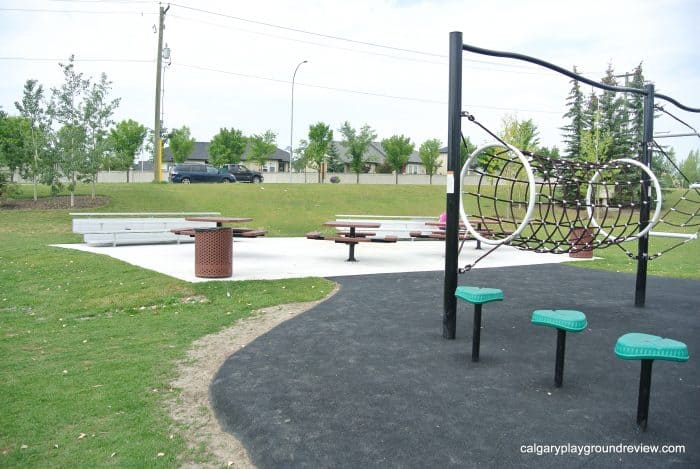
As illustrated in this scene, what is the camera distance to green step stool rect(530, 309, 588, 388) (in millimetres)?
4145

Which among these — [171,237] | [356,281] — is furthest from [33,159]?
[356,281]

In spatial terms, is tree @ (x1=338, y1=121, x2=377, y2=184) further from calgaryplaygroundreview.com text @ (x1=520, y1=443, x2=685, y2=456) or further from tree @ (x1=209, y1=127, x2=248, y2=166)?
calgaryplaygroundreview.com text @ (x1=520, y1=443, x2=685, y2=456)

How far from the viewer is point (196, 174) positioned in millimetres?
36469

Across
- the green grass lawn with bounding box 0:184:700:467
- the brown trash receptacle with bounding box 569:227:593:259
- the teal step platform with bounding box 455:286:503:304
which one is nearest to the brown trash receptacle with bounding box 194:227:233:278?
the green grass lawn with bounding box 0:184:700:467

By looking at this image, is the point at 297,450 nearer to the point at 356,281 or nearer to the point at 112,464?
the point at 112,464

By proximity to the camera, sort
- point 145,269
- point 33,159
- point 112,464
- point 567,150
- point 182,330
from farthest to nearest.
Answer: point 567,150 < point 33,159 < point 145,269 < point 182,330 < point 112,464

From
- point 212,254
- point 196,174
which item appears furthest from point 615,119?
point 212,254

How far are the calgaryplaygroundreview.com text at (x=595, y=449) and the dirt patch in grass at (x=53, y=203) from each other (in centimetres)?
2176

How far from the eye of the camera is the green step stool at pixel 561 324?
4.14m

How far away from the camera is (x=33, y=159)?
21672 millimetres

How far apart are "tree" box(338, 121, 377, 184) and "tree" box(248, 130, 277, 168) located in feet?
28.4

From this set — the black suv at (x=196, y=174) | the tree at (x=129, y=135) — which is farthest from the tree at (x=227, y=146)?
the black suv at (x=196, y=174)

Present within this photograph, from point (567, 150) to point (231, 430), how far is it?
4212 cm

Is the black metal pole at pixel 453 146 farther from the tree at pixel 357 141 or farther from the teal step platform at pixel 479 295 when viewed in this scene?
the tree at pixel 357 141
